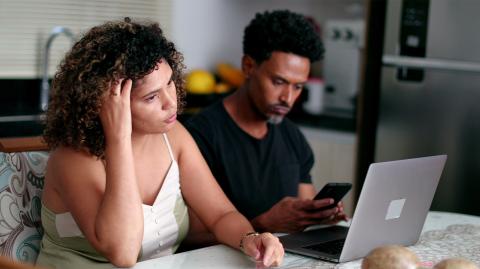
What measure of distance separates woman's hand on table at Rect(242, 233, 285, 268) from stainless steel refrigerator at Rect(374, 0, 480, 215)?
1.96m

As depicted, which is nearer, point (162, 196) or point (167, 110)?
point (167, 110)

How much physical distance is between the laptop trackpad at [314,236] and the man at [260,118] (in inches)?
14.3

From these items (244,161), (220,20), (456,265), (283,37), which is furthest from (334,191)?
(220,20)

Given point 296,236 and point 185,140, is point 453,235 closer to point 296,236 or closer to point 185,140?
point 296,236

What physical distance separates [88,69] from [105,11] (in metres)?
2.44

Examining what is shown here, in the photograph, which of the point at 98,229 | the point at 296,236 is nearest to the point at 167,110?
the point at 98,229

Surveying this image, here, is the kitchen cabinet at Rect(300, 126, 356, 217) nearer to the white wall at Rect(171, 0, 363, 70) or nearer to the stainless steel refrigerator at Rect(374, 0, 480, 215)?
the stainless steel refrigerator at Rect(374, 0, 480, 215)

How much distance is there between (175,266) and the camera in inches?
64.9

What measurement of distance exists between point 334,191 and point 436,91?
1730 millimetres

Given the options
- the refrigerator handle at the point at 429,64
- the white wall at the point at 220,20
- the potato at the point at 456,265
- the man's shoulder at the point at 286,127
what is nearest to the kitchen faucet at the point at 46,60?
the white wall at the point at 220,20

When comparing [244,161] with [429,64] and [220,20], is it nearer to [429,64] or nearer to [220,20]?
[429,64]

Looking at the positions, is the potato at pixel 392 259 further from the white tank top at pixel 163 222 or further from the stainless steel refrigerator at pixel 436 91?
the stainless steel refrigerator at pixel 436 91

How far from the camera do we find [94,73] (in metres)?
1.76

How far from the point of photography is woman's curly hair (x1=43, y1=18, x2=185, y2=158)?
68.9 inches
